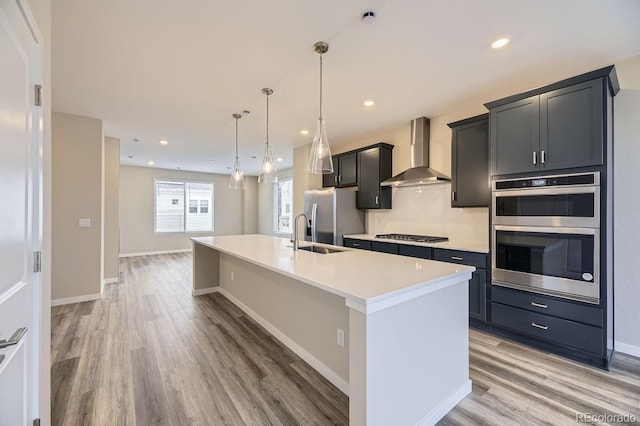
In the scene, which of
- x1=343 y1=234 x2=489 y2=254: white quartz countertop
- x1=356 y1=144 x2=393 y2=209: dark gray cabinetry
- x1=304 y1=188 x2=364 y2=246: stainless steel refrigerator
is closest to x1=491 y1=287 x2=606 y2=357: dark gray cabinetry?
x1=343 y1=234 x2=489 y2=254: white quartz countertop

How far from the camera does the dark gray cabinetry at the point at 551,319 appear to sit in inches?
90.3

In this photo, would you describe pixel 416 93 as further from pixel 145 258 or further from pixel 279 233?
pixel 145 258

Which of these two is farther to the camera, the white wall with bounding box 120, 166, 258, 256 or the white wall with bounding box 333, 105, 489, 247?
the white wall with bounding box 120, 166, 258, 256

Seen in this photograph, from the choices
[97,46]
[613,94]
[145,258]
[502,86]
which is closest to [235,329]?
[97,46]

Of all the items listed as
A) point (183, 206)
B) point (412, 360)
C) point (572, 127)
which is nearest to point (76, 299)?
point (412, 360)

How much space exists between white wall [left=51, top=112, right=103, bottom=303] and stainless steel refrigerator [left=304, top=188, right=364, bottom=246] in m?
3.32

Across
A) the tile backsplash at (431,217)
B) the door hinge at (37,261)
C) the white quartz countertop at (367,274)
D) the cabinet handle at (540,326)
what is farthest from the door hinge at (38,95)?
the tile backsplash at (431,217)

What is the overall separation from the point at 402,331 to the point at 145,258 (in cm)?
804

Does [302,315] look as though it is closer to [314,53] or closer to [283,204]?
[314,53]

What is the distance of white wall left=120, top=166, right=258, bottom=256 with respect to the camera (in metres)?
7.90

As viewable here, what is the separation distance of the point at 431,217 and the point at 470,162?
99 cm

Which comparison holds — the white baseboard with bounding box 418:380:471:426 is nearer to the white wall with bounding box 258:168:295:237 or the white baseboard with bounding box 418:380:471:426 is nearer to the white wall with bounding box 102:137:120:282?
the white wall with bounding box 102:137:120:282

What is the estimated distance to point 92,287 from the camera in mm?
4098

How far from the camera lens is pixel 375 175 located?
4.57 m
